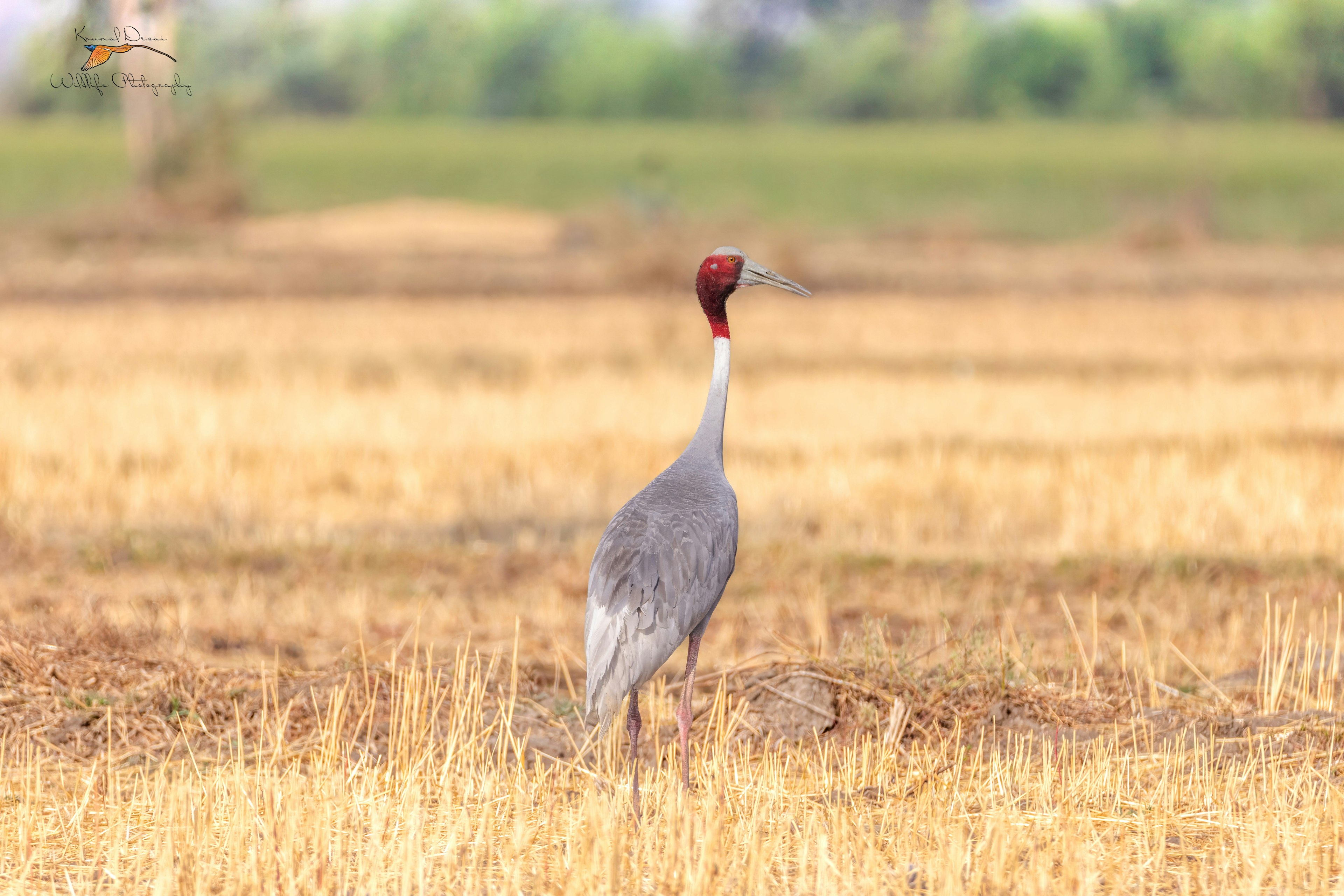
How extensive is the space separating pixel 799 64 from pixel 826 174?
35.1m

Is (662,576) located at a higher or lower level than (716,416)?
lower

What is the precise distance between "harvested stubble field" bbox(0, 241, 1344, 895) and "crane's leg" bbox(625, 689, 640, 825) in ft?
0.23

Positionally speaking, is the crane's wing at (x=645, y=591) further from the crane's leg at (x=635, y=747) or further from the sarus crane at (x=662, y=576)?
the crane's leg at (x=635, y=747)

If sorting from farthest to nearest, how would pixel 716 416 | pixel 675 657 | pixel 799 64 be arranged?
pixel 799 64, pixel 675 657, pixel 716 416

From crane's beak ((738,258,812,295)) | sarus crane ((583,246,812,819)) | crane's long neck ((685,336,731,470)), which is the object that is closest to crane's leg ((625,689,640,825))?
sarus crane ((583,246,812,819))

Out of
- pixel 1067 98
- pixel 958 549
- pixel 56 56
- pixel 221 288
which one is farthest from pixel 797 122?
pixel 958 549

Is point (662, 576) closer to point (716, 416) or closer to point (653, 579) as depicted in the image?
point (653, 579)

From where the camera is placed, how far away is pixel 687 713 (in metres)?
6.59

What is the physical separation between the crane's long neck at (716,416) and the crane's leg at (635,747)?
0.98 m

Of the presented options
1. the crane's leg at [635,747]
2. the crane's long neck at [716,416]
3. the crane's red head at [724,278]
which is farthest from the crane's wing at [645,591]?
the crane's red head at [724,278]

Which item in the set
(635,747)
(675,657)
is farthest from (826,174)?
(635,747)

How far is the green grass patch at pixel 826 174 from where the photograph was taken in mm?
51031

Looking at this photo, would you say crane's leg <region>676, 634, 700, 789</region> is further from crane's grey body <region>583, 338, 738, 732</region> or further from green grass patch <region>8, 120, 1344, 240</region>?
green grass patch <region>8, 120, 1344, 240</region>

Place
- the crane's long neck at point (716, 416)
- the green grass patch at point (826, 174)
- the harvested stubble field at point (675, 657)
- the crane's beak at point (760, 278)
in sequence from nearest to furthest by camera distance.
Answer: the harvested stubble field at point (675, 657)
the crane's long neck at point (716, 416)
the crane's beak at point (760, 278)
the green grass patch at point (826, 174)
